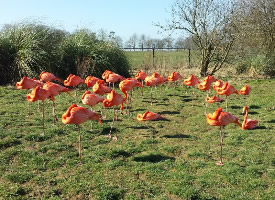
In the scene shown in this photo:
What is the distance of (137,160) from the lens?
511cm

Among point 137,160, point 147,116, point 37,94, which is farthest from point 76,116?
point 147,116

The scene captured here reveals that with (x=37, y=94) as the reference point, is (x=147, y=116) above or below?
below

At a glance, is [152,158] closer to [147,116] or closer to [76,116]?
[76,116]

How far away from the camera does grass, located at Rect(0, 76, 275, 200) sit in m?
4.14

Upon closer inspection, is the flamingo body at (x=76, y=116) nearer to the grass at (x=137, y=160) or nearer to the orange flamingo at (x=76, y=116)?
the orange flamingo at (x=76, y=116)

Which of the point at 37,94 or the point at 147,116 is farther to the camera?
the point at 147,116

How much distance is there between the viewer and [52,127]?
666 centimetres

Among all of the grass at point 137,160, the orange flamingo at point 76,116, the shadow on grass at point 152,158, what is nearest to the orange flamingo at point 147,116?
the grass at point 137,160

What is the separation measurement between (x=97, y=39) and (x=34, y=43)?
3.18 m

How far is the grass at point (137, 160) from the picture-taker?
414 cm

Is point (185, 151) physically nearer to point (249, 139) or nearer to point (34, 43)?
point (249, 139)

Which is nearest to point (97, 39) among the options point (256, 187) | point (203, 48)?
point (203, 48)

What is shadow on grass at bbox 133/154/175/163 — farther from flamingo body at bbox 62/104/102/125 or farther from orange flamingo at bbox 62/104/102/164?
flamingo body at bbox 62/104/102/125

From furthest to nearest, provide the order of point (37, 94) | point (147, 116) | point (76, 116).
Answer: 1. point (147, 116)
2. point (37, 94)
3. point (76, 116)
